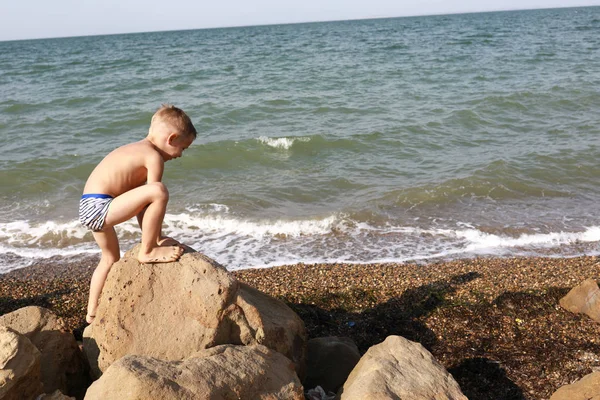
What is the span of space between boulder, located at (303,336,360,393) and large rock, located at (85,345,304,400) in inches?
37.5

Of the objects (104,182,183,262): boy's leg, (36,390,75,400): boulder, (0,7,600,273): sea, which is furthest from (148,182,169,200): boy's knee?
(0,7,600,273): sea

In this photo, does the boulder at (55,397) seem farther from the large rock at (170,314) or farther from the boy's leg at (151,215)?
the boy's leg at (151,215)

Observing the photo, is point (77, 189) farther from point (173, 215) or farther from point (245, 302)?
point (245, 302)

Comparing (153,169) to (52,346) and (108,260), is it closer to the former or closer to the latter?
(108,260)

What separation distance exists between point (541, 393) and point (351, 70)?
2276 cm

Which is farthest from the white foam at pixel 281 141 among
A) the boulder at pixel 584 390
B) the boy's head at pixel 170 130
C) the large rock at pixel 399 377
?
the boulder at pixel 584 390

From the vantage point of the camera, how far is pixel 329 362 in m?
4.75

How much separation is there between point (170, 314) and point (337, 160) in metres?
9.51

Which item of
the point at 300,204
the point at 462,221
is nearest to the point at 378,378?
the point at 462,221

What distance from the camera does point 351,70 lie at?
26.2 meters

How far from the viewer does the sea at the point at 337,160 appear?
8.99 metres

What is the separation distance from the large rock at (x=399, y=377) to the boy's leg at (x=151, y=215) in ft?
5.16

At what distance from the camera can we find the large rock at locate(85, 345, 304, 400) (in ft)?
9.98

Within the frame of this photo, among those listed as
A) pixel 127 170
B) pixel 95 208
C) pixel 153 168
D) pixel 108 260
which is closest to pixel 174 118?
pixel 153 168
